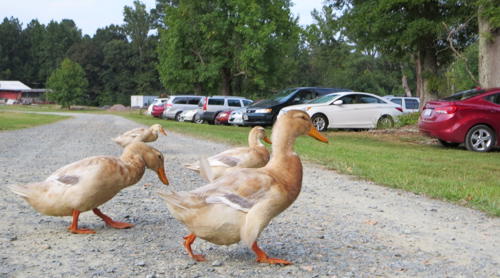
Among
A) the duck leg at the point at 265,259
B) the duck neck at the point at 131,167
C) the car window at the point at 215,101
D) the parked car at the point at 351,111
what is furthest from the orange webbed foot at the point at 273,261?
the car window at the point at 215,101

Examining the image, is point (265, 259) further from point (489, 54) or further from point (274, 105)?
point (274, 105)

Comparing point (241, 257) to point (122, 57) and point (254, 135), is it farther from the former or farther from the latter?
point (122, 57)

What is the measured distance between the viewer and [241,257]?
4.20 meters

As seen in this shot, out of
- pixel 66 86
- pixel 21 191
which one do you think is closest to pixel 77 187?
pixel 21 191

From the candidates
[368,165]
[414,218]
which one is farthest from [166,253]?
[368,165]

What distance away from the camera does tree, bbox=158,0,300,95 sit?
41062 millimetres

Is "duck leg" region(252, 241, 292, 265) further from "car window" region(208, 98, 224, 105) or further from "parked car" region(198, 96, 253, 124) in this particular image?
"car window" region(208, 98, 224, 105)

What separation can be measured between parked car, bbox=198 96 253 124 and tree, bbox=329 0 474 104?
1092 centimetres

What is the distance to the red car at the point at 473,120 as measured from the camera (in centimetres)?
1329

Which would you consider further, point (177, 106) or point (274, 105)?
point (177, 106)

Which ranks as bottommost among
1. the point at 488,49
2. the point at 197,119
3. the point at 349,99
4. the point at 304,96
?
the point at 197,119

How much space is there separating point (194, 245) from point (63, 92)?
2854 inches

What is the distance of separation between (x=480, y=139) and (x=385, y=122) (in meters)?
7.67

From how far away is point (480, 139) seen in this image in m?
13.5
